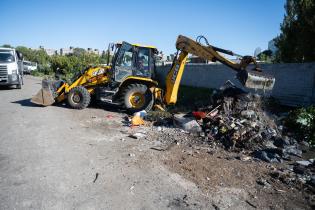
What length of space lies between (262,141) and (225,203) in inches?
121

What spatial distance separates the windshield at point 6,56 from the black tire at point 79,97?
7.12m

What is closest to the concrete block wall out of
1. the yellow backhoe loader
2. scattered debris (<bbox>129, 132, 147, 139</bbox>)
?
the yellow backhoe loader

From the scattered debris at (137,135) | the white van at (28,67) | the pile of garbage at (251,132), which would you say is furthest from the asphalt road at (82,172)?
the white van at (28,67)

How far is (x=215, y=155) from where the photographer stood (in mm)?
5625

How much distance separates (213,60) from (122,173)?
4.87 meters

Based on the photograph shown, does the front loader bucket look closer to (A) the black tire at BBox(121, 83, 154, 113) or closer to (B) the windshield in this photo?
(A) the black tire at BBox(121, 83, 154, 113)

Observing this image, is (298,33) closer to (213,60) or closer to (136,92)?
(213,60)

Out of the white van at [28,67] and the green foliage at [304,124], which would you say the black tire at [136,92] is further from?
the white van at [28,67]

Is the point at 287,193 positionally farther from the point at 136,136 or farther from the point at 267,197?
the point at 136,136

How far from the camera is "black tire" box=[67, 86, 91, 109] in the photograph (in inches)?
368

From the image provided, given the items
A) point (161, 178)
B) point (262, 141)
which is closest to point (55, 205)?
point (161, 178)

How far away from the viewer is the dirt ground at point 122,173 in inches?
145

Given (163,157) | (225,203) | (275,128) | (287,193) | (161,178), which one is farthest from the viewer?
(275,128)

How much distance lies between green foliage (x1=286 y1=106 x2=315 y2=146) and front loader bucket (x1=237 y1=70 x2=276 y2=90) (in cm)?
111
